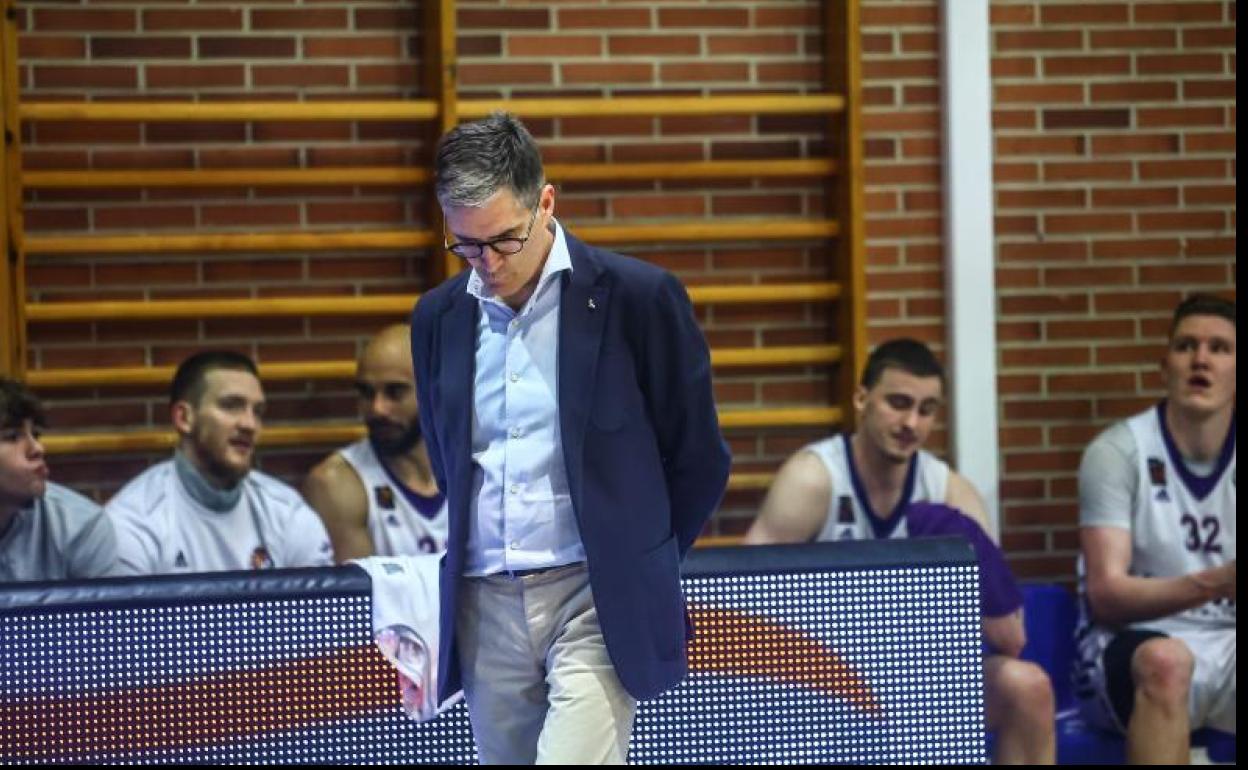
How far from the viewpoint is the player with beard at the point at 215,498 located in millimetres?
4375

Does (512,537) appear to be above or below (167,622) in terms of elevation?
above

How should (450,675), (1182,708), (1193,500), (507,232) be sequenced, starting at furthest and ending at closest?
(1193,500) → (1182,708) → (450,675) → (507,232)

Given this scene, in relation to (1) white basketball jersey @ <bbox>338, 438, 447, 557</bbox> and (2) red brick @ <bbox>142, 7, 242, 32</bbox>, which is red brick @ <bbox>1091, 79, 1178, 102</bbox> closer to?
(1) white basketball jersey @ <bbox>338, 438, 447, 557</bbox>

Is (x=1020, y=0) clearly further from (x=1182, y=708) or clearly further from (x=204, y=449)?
(x=204, y=449)

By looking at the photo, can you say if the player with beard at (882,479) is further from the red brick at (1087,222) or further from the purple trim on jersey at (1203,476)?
the red brick at (1087,222)

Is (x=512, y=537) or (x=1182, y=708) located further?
(x=1182, y=708)

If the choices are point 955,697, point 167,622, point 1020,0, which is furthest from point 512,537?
point 1020,0

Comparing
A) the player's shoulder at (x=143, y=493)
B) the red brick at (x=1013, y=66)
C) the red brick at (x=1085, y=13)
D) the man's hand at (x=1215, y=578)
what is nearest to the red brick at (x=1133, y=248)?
the red brick at (x=1013, y=66)

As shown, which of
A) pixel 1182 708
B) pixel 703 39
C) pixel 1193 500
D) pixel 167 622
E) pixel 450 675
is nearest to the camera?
pixel 450 675

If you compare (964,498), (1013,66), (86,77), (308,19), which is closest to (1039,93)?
(1013,66)

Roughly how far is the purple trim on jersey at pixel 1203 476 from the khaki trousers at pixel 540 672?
2.56m

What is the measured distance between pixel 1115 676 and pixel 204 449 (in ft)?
7.48

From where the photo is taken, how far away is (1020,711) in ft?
13.7

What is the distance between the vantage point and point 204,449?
4.41 meters
